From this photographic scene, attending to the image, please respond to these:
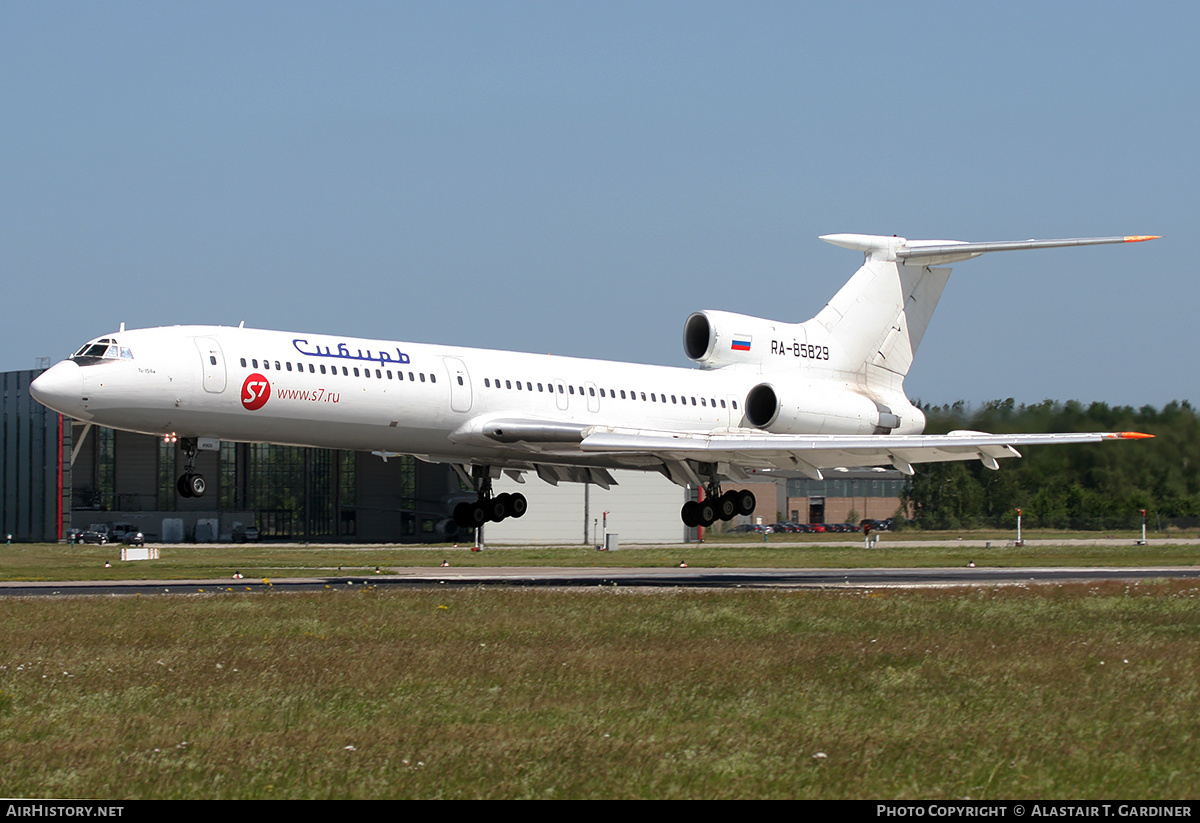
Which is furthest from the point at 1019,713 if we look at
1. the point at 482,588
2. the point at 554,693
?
the point at 482,588

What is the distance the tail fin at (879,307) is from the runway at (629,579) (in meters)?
5.96

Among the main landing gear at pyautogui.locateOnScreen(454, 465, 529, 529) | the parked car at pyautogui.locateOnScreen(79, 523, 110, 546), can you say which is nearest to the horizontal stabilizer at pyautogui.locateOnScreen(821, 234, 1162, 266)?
the main landing gear at pyautogui.locateOnScreen(454, 465, 529, 529)

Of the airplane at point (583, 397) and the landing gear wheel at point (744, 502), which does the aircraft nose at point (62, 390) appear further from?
the landing gear wheel at point (744, 502)

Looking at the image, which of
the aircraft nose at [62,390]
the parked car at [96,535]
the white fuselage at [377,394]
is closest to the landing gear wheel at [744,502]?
the white fuselage at [377,394]

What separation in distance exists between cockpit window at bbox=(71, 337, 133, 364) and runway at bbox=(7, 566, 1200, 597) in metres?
5.06

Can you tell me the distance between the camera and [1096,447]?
46906 millimetres

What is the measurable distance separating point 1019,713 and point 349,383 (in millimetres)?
17573

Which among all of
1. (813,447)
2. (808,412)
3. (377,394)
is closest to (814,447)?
(813,447)

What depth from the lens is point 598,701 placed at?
13.4 meters

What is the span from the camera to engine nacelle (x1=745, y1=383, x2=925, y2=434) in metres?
34.7

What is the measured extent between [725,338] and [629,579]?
6.94m

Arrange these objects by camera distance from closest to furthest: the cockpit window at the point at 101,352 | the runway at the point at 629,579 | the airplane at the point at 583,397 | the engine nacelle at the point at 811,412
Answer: the cockpit window at the point at 101,352 → the airplane at the point at 583,397 → the runway at the point at 629,579 → the engine nacelle at the point at 811,412

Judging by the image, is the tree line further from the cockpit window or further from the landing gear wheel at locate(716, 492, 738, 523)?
the cockpit window

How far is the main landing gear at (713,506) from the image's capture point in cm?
3309
